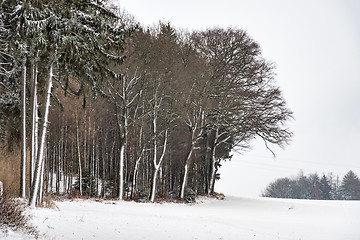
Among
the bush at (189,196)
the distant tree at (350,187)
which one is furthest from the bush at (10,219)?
the distant tree at (350,187)

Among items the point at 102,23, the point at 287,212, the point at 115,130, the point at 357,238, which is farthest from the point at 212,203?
the point at 102,23

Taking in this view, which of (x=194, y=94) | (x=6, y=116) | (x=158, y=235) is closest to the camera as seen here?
(x=158, y=235)

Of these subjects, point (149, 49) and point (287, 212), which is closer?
point (149, 49)

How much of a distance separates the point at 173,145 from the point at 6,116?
1679cm

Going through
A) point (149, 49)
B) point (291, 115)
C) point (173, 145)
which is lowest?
point (173, 145)

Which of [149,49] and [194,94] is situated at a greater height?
[149,49]

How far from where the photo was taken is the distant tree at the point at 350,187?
A: 230 feet

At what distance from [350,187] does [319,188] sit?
23.1ft

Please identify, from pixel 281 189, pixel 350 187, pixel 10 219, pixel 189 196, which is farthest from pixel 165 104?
pixel 281 189

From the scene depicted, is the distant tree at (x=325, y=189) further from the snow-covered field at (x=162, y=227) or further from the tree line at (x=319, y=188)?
the snow-covered field at (x=162, y=227)

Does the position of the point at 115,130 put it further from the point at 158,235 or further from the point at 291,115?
the point at 158,235

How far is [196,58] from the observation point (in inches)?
968

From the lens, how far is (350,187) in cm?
7100

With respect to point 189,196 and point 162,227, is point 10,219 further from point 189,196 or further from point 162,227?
point 189,196
